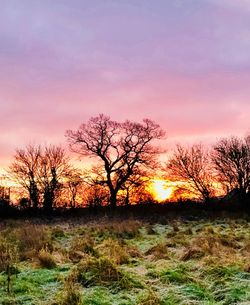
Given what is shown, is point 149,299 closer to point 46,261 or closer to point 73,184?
point 46,261

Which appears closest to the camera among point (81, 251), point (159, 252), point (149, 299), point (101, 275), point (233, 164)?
point (149, 299)

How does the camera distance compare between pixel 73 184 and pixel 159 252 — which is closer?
pixel 159 252

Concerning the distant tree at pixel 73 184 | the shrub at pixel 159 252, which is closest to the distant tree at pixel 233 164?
the distant tree at pixel 73 184

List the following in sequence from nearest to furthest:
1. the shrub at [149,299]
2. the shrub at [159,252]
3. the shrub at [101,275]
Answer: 1. the shrub at [149,299]
2. the shrub at [101,275]
3. the shrub at [159,252]

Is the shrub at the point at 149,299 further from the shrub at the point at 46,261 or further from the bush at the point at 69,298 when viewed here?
the shrub at the point at 46,261

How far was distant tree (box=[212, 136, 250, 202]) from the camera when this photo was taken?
42.8 metres

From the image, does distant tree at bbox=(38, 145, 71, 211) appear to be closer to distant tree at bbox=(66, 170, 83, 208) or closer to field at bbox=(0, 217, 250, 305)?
distant tree at bbox=(66, 170, 83, 208)

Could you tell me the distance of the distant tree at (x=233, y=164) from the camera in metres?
42.8

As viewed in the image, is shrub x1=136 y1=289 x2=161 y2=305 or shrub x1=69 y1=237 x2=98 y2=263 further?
shrub x1=69 y1=237 x2=98 y2=263

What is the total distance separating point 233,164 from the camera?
4375 cm

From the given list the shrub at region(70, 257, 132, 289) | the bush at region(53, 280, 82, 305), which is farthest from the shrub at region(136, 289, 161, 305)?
the shrub at region(70, 257, 132, 289)

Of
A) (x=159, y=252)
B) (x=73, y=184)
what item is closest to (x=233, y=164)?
(x=73, y=184)

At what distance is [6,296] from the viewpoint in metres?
6.38

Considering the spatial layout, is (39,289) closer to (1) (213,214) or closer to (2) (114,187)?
(1) (213,214)
